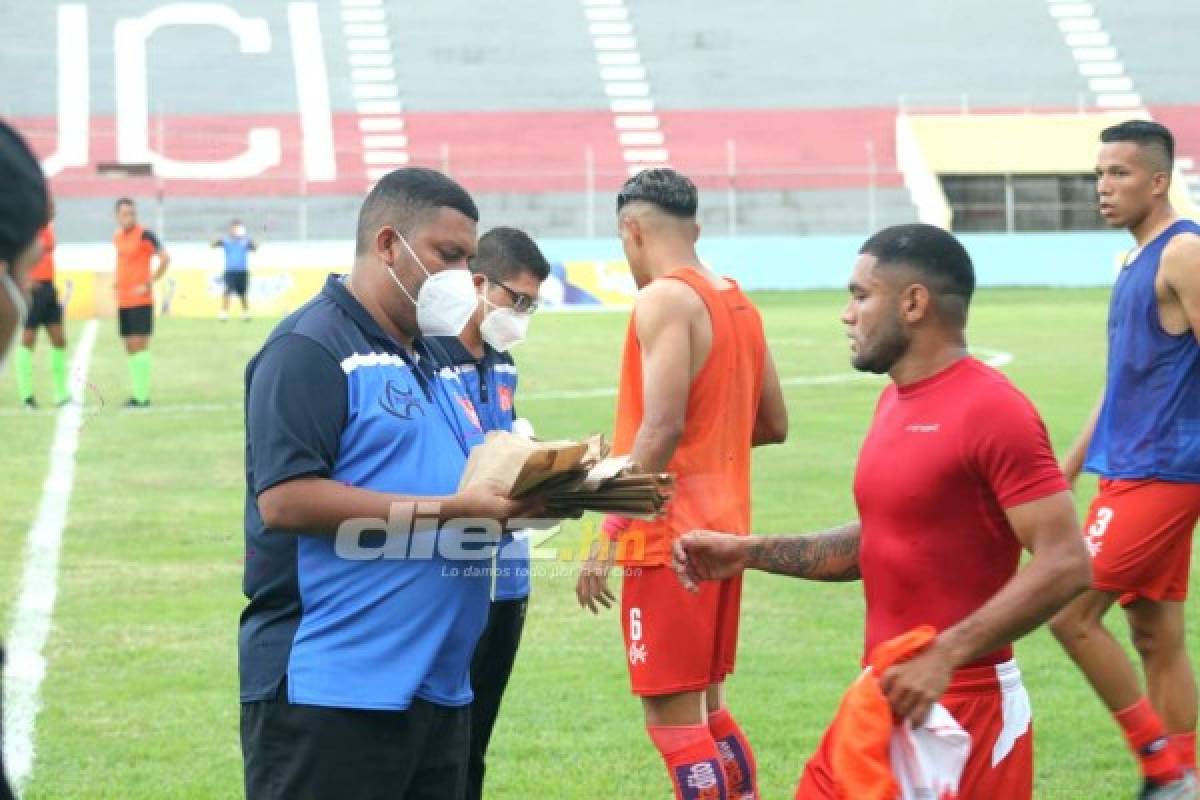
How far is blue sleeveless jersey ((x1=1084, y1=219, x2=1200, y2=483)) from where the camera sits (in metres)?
7.34

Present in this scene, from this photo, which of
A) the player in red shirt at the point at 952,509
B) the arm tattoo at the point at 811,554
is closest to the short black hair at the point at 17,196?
the player in red shirt at the point at 952,509

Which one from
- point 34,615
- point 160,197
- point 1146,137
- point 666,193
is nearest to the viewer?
point 666,193

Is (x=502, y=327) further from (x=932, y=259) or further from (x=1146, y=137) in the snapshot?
(x=1146, y=137)

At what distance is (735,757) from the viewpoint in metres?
6.48

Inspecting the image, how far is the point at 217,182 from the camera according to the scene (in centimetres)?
4562

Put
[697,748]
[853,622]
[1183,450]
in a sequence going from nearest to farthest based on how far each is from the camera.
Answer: [697,748] → [1183,450] → [853,622]

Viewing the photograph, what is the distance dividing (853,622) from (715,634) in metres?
4.31

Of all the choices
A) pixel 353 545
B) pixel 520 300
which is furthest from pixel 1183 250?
pixel 353 545

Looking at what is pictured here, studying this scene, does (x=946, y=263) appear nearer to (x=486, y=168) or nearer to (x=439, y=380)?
(x=439, y=380)

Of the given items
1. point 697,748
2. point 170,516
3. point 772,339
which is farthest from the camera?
point 772,339

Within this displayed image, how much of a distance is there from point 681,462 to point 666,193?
35.3 inches

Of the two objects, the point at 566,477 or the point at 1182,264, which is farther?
the point at 1182,264

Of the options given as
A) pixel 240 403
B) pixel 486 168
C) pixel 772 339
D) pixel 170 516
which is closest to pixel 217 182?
pixel 486 168

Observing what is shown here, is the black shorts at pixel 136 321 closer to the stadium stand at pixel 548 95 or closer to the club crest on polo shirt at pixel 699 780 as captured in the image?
the club crest on polo shirt at pixel 699 780
